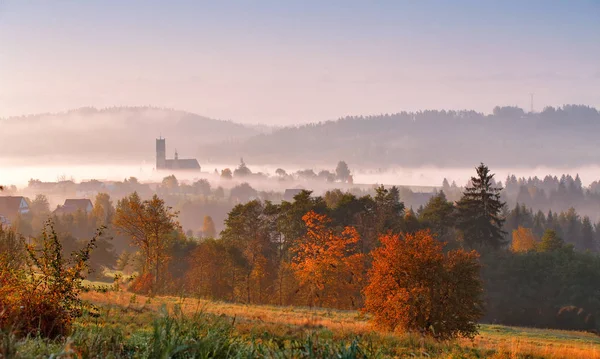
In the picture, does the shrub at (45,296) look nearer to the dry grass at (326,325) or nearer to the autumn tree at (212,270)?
the dry grass at (326,325)

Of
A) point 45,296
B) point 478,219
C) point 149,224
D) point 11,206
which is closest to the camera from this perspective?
point 45,296

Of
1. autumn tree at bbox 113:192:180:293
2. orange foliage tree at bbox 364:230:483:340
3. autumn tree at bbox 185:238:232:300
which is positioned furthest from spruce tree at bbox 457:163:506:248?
orange foliage tree at bbox 364:230:483:340

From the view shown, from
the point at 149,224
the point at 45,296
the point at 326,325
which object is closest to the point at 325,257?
the point at 149,224

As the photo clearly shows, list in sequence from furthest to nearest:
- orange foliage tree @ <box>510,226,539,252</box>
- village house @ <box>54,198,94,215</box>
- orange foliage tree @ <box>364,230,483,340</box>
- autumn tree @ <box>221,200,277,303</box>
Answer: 1. village house @ <box>54,198,94,215</box>
2. orange foliage tree @ <box>510,226,539,252</box>
3. autumn tree @ <box>221,200,277,303</box>
4. orange foliage tree @ <box>364,230,483,340</box>

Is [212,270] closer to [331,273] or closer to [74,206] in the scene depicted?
[331,273]

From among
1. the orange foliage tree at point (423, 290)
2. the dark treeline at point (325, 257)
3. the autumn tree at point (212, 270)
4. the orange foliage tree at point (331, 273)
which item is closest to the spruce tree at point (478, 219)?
the dark treeline at point (325, 257)

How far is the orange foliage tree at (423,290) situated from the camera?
98.2 feet

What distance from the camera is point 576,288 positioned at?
270 feet

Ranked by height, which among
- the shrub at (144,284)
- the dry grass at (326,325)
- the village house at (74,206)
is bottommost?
the shrub at (144,284)

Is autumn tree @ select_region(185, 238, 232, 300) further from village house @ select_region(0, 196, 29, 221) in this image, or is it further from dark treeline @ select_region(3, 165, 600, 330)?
village house @ select_region(0, 196, 29, 221)

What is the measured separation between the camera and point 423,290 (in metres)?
30.6

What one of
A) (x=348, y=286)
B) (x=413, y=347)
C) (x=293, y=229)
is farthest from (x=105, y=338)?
(x=293, y=229)

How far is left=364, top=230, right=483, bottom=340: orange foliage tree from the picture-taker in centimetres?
2994

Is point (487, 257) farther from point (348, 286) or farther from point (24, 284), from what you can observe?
point (24, 284)
